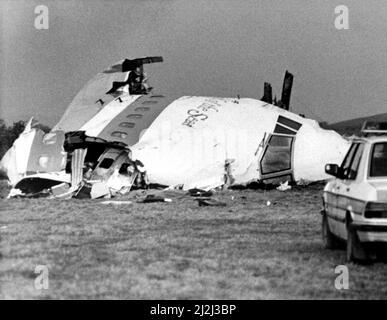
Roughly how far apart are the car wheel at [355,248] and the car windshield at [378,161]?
2.91ft

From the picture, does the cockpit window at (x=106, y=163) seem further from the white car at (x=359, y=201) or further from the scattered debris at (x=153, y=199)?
the white car at (x=359, y=201)

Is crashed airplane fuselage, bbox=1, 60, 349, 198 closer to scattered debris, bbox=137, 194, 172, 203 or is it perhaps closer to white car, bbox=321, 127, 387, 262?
scattered debris, bbox=137, 194, 172, 203

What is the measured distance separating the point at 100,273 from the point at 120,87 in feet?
70.3

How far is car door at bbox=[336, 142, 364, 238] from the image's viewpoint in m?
12.5

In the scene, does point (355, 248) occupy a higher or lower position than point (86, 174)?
higher

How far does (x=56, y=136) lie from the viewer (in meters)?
29.7

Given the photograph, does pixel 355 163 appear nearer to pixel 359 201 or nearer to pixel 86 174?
pixel 359 201

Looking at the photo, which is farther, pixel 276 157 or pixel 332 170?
pixel 276 157

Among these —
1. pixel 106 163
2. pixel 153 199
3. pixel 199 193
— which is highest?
pixel 106 163

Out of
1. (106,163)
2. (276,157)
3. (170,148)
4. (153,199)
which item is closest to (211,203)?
(153,199)

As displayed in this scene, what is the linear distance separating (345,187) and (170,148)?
665 inches

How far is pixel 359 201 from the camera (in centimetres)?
Answer: 1181

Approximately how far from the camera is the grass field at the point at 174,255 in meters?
10.3
